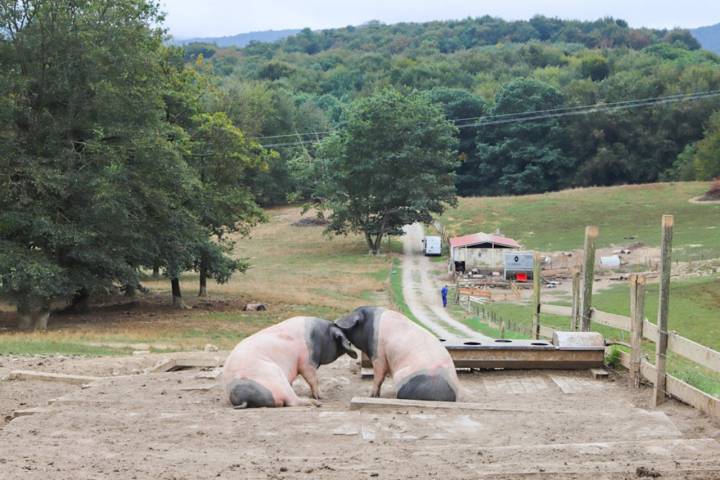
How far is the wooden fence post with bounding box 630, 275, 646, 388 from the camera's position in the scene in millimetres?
14336

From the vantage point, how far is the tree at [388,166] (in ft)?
241

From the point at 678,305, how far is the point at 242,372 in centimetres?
3306

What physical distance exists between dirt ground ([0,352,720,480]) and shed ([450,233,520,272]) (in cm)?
4790

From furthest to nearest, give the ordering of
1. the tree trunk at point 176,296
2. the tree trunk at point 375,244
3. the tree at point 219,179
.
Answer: the tree trunk at point 375,244 → the tree trunk at point 176,296 → the tree at point 219,179

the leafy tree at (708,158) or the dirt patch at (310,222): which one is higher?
the leafy tree at (708,158)

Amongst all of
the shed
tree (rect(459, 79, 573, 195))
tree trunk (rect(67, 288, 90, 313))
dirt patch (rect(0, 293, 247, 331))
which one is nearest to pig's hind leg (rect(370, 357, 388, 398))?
dirt patch (rect(0, 293, 247, 331))

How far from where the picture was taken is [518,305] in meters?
47.5

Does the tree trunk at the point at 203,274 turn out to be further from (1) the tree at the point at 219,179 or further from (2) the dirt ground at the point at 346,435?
(2) the dirt ground at the point at 346,435

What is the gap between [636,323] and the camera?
14.4m

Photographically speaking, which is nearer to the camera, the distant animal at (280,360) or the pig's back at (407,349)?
the distant animal at (280,360)

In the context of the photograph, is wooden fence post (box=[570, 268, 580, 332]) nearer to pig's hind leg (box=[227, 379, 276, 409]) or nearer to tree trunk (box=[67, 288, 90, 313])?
pig's hind leg (box=[227, 379, 276, 409])

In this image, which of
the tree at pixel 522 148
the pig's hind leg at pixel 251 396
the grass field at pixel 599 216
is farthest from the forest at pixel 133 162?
the tree at pixel 522 148

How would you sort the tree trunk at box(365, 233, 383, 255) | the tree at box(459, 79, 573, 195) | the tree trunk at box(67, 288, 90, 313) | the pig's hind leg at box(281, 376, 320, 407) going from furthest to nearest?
the tree at box(459, 79, 573, 195) < the tree trunk at box(365, 233, 383, 255) < the tree trunk at box(67, 288, 90, 313) < the pig's hind leg at box(281, 376, 320, 407)

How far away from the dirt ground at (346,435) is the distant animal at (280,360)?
0.42 metres
